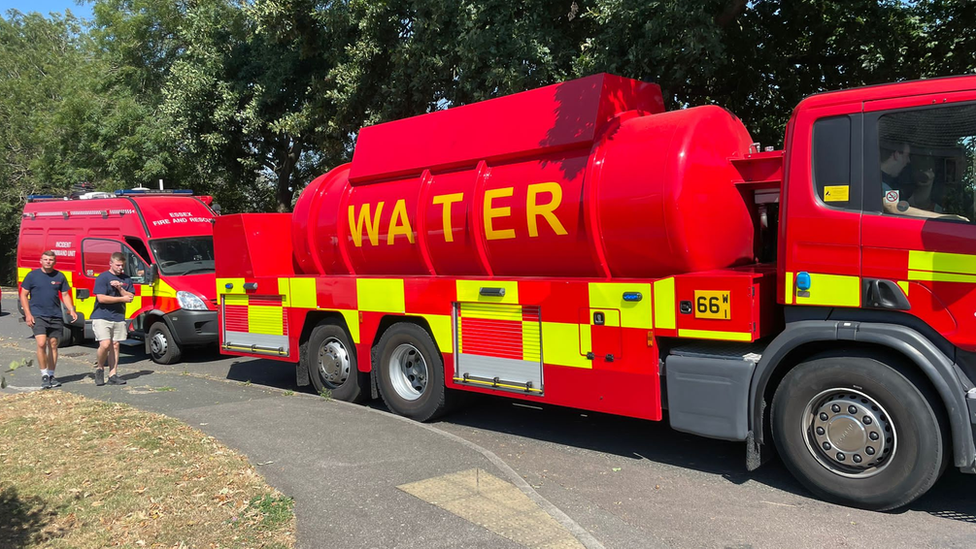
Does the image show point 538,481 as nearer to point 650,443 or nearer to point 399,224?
point 650,443

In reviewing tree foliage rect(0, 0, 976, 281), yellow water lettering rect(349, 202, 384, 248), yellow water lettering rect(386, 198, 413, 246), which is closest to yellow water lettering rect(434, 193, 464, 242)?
yellow water lettering rect(386, 198, 413, 246)

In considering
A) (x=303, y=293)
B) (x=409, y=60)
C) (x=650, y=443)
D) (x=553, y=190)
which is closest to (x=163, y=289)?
(x=303, y=293)

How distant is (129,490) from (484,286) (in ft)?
11.0

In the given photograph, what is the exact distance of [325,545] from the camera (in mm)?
4117

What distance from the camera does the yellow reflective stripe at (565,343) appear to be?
5961 mm

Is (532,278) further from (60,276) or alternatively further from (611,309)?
(60,276)

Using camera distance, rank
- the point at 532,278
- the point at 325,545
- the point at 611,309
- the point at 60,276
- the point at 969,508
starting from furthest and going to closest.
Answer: the point at 60,276
the point at 532,278
the point at 611,309
the point at 969,508
the point at 325,545

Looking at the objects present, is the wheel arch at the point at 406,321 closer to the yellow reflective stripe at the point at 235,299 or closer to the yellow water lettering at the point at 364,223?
the yellow water lettering at the point at 364,223

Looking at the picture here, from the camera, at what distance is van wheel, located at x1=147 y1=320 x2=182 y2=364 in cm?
1148

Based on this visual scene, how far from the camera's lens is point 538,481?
17.9 feet

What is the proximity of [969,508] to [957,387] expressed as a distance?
1.05 m

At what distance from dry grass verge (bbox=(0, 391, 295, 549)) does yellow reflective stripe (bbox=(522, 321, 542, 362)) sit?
2516 millimetres

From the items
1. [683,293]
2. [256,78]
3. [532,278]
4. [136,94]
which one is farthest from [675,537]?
[136,94]

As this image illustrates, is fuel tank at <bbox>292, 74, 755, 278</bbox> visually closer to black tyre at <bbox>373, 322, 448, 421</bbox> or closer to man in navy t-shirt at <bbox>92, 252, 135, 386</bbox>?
black tyre at <bbox>373, 322, 448, 421</bbox>
